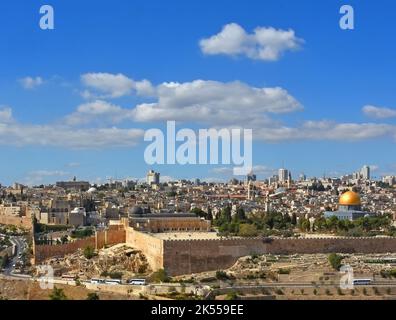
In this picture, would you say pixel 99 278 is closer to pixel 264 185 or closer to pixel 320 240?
pixel 320 240

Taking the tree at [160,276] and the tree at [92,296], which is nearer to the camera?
the tree at [92,296]

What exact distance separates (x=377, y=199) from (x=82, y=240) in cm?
3740

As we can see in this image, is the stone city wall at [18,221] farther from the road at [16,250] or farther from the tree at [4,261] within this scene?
the tree at [4,261]

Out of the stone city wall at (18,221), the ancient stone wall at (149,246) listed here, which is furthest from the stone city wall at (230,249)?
the stone city wall at (18,221)

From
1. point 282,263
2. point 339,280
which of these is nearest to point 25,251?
point 282,263

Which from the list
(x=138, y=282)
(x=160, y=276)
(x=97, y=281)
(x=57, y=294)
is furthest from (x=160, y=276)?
(x=57, y=294)

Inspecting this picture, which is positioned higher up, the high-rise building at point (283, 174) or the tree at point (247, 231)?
the high-rise building at point (283, 174)

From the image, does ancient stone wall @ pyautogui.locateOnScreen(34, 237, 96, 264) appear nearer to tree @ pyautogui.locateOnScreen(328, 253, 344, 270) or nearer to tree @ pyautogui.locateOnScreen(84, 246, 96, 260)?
tree @ pyautogui.locateOnScreen(84, 246, 96, 260)

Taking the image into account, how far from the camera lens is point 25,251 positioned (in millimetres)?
33156

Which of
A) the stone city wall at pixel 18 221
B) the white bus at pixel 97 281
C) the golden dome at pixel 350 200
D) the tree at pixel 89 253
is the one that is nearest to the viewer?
the white bus at pixel 97 281

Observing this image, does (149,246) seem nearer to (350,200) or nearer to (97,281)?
(97,281)

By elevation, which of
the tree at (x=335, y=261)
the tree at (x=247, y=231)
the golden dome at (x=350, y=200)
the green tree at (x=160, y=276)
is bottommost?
the green tree at (x=160, y=276)
